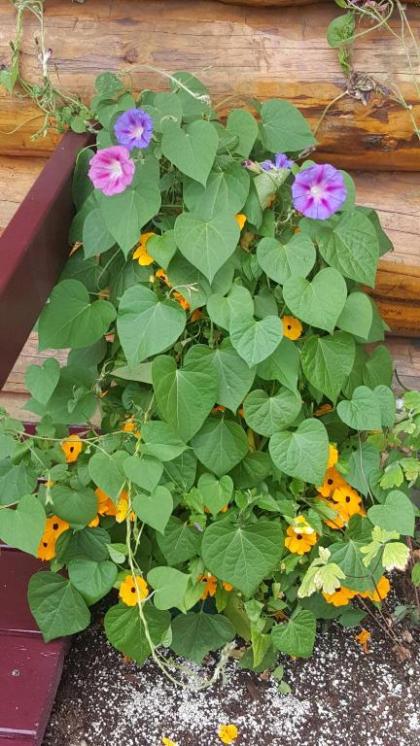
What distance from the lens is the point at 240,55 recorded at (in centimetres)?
147

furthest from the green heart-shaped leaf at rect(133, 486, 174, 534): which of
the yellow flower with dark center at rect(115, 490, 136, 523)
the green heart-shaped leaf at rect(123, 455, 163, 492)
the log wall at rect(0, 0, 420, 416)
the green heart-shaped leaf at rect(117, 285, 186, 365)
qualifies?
the log wall at rect(0, 0, 420, 416)

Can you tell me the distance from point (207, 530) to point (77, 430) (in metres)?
0.79

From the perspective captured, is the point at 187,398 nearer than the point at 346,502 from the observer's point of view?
Yes

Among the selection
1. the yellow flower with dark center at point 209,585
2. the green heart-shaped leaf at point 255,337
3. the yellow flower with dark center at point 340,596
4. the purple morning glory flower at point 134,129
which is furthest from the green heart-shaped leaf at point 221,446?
the purple morning glory flower at point 134,129

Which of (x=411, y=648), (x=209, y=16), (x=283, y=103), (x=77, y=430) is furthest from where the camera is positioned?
(x=77, y=430)

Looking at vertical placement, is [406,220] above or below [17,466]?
above

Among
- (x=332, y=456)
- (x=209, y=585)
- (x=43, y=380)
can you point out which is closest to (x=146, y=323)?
(x=43, y=380)

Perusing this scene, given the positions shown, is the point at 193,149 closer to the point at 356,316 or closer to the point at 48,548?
the point at 356,316

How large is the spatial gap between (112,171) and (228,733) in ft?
3.39

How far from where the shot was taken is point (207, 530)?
127 centimetres

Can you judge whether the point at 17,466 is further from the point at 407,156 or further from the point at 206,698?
the point at 407,156

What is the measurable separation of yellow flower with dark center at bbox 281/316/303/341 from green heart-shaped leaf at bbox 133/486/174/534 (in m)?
0.34

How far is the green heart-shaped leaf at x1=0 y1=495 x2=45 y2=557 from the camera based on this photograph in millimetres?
1154

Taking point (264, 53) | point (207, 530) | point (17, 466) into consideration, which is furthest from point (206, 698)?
point (264, 53)
